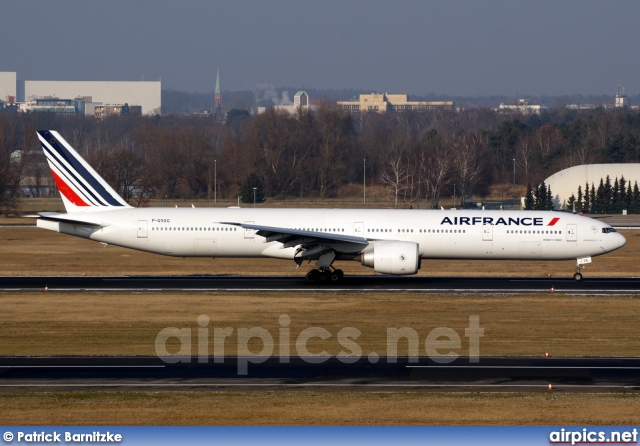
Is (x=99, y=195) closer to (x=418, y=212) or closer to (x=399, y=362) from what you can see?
(x=418, y=212)

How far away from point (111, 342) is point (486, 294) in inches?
646

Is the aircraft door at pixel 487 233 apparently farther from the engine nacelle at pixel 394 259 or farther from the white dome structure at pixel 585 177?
the white dome structure at pixel 585 177

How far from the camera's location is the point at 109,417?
1811 cm

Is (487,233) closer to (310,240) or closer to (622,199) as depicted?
(310,240)

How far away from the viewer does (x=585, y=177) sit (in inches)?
4112

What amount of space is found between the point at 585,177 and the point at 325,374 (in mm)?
87778

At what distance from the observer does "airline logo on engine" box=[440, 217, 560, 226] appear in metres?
40.8

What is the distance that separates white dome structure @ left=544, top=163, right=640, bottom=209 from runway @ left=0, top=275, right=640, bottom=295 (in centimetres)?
6199

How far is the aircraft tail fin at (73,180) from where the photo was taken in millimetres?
41844

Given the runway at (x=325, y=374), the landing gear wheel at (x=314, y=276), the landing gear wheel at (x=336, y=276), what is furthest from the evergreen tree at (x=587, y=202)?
the runway at (x=325, y=374)

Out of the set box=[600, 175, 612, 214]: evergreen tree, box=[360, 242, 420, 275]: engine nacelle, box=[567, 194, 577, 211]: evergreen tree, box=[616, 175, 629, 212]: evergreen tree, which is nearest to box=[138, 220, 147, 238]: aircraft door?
box=[360, 242, 420, 275]: engine nacelle

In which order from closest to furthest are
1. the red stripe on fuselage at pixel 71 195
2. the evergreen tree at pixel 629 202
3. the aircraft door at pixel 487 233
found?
the aircraft door at pixel 487 233, the red stripe on fuselage at pixel 71 195, the evergreen tree at pixel 629 202

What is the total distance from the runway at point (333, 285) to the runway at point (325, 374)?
13.3 meters

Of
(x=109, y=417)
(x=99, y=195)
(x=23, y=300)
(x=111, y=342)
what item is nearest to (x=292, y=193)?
(x=99, y=195)
